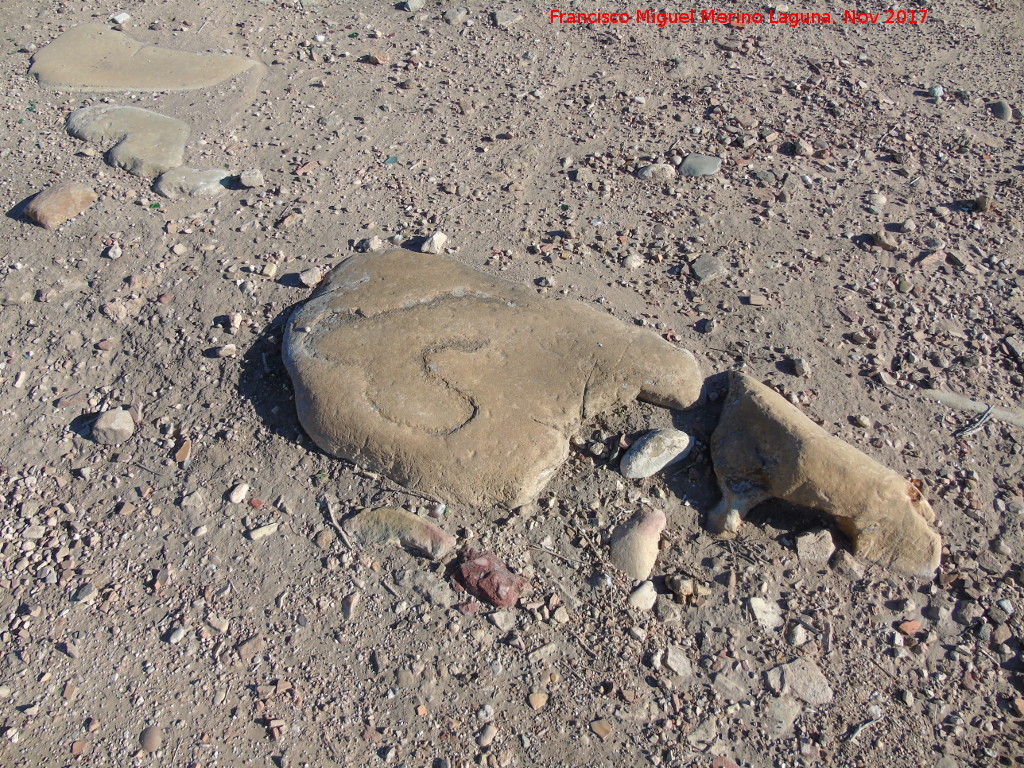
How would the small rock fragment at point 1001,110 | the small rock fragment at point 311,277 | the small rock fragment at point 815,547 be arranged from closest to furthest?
the small rock fragment at point 815,547 → the small rock fragment at point 311,277 → the small rock fragment at point 1001,110

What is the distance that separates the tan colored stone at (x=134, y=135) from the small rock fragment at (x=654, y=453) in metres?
3.08

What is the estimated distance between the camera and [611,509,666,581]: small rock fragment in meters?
2.45

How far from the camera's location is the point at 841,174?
3.94 meters

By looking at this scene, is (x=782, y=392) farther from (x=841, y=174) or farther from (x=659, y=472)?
(x=841, y=174)

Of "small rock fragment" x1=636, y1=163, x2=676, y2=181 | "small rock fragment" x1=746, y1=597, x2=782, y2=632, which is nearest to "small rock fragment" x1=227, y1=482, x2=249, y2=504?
"small rock fragment" x1=746, y1=597, x2=782, y2=632

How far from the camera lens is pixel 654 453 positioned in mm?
2629

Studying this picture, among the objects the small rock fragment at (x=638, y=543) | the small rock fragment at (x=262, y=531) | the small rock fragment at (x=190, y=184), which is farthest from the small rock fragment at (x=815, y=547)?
the small rock fragment at (x=190, y=184)

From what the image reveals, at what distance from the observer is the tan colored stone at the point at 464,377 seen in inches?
101

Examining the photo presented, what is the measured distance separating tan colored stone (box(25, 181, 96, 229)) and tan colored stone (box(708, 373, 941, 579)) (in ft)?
11.4

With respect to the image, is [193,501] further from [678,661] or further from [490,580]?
[678,661]

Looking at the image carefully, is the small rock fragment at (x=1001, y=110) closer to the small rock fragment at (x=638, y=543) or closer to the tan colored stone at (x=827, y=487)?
the tan colored stone at (x=827, y=487)

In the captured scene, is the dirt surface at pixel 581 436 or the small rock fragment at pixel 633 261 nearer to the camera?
the dirt surface at pixel 581 436

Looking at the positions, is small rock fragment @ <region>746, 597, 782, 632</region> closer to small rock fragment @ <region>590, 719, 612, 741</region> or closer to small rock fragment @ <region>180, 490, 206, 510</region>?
small rock fragment @ <region>590, 719, 612, 741</region>

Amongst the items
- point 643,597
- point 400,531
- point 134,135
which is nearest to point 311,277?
point 400,531
